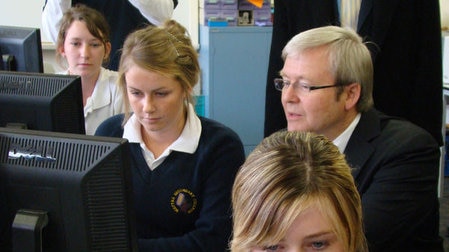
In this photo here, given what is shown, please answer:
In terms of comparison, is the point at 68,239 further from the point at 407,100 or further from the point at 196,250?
the point at 407,100

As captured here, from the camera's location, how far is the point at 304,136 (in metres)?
1.05

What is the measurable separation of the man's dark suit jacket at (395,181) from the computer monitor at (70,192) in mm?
634

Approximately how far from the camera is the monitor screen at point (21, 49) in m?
1.73

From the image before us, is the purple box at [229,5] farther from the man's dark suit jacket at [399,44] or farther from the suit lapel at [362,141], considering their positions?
the suit lapel at [362,141]

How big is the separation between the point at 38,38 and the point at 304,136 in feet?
3.26

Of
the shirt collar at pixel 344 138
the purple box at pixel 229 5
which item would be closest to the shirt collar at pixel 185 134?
the shirt collar at pixel 344 138

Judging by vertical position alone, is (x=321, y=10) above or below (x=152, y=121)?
above

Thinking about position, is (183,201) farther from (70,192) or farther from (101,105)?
(101,105)

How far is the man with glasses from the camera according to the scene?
139cm

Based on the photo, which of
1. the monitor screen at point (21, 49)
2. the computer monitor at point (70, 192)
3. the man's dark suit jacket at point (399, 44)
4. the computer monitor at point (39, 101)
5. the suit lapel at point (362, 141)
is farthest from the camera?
the man's dark suit jacket at point (399, 44)

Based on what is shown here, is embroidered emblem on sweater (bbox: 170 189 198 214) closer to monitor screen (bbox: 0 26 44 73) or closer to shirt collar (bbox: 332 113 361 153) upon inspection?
shirt collar (bbox: 332 113 361 153)

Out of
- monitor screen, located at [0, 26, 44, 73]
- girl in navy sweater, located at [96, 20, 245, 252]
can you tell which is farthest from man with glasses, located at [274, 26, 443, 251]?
monitor screen, located at [0, 26, 44, 73]

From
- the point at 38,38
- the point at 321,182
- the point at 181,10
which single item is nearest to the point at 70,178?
the point at 321,182

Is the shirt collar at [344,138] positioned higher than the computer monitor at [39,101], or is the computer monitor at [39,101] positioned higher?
the computer monitor at [39,101]
